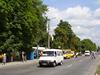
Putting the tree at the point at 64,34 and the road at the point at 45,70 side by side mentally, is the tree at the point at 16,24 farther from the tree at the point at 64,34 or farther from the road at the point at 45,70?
the tree at the point at 64,34

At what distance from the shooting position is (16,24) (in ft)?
169

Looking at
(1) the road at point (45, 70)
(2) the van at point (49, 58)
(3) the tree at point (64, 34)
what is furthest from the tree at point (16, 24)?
(3) the tree at point (64, 34)

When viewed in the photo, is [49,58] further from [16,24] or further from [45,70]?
[16,24]

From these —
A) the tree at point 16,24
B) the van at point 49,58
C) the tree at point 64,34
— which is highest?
the tree at point 64,34

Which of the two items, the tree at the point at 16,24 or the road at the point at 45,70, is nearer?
the road at the point at 45,70

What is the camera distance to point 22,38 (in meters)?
54.3

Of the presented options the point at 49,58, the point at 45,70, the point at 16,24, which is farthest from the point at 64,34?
the point at 45,70

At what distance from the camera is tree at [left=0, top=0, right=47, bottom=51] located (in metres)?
49.2

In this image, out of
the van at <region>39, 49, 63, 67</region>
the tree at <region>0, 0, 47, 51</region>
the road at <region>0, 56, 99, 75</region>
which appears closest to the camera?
the road at <region>0, 56, 99, 75</region>

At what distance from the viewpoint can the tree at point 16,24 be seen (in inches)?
1938

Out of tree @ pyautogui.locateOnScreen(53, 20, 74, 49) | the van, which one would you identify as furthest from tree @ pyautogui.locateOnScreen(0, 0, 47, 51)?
tree @ pyautogui.locateOnScreen(53, 20, 74, 49)

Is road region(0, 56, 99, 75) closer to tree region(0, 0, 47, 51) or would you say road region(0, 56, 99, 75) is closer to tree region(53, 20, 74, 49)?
tree region(0, 0, 47, 51)

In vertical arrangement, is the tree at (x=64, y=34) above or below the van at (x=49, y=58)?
above

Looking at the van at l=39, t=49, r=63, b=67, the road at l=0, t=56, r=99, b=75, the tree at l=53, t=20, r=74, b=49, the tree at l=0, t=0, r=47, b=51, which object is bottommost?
the road at l=0, t=56, r=99, b=75
